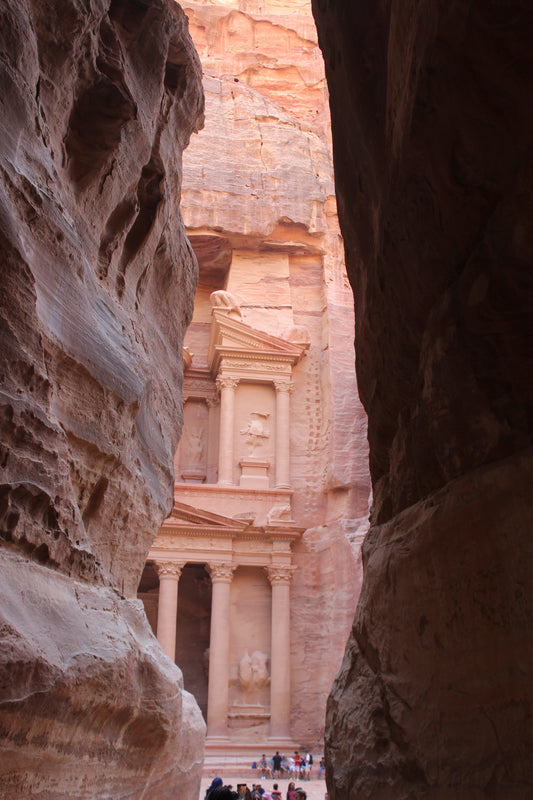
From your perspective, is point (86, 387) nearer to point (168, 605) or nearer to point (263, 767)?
point (263, 767)

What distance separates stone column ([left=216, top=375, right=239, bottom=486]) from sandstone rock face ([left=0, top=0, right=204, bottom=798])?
16.0 meters

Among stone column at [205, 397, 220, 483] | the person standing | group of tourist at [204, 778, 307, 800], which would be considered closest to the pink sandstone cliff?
the person standing

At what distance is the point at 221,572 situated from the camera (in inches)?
802

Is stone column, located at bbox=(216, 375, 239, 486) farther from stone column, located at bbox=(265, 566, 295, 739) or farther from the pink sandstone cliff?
stone column, located at bbox=(265, 566, 295, 739)

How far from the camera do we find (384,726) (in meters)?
2.52

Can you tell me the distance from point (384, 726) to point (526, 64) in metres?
2.07

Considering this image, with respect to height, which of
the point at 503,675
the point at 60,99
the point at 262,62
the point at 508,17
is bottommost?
the point at 503,675

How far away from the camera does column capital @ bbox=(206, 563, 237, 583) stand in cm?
2033

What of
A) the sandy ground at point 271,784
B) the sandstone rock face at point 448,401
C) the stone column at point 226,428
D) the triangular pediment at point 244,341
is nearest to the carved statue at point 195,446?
the stone column at point 226,428

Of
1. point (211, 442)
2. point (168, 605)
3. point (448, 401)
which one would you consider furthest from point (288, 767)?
point (448, 401)

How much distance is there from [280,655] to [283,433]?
21.7 ft

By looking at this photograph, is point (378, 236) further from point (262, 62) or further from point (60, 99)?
point (262, 62)

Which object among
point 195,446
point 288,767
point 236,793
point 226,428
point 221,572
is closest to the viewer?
point 236,793

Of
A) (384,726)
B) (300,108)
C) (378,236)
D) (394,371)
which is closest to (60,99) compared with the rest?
(378,236)
